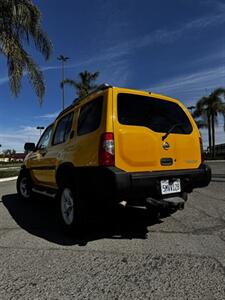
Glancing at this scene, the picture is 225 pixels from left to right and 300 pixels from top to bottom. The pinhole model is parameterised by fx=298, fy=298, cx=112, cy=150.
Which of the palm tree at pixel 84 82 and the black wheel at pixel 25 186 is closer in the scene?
the black wheel at pixel 25 186

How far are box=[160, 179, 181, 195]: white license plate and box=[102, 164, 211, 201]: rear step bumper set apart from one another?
0.05 metres

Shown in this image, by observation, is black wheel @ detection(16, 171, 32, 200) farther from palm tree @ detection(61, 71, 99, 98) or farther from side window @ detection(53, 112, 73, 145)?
palm tree @ detection(61, 71, 99, 98)

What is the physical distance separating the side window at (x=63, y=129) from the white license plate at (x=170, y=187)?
1.90 m

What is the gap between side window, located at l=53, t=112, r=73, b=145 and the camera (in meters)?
5.16

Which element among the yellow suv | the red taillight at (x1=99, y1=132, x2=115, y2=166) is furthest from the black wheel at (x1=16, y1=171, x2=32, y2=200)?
the red taillight at (x1=99, y1=132, x2=115, y2=166)

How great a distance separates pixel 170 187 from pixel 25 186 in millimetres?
4788

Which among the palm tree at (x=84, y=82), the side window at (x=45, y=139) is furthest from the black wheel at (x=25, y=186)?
the palm tree at (x=84, y=82)

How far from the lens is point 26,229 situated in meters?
4.96

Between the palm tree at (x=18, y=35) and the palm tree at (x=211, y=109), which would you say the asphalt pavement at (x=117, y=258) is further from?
the palm tree at (x=211, y=109)

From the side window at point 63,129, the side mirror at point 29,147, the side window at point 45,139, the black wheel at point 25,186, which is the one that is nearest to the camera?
the side window at point 63,129

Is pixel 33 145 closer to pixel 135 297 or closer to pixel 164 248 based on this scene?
pixel 164 248

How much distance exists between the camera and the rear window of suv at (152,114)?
13.4 ft

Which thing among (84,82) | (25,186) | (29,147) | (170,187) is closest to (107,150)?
(170,187)

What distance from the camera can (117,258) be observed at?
141 inches
